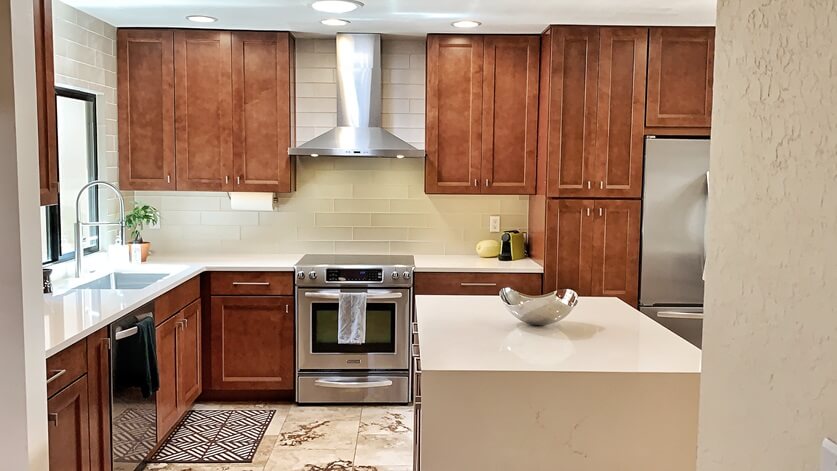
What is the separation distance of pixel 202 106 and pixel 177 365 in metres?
1.67

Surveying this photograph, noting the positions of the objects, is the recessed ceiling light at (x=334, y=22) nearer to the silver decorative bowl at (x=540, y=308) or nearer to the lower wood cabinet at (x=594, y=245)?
the lower wood cabinet at (x=594, y=245)

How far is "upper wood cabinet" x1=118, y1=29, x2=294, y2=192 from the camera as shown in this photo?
4.56 meters

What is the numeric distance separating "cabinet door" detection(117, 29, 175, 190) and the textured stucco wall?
4.22 metres

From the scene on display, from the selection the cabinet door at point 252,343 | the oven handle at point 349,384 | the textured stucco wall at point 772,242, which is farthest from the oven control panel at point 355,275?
the textured stucco wall at point 772,242

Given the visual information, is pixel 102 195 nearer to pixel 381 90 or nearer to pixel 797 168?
pixel 381 90

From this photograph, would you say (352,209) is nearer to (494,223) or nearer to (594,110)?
(494,223)

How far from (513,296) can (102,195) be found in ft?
9.21

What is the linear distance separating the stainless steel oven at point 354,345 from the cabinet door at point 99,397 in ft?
5.38

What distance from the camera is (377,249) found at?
200 inches

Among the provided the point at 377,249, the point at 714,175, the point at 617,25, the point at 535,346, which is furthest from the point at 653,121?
the point at 714,175

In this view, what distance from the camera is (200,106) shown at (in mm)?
4598

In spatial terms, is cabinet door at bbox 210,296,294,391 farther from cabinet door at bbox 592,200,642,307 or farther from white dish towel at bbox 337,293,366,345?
cabinet door at bbox 592,200,642,307

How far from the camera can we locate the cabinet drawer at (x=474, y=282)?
4484 mm

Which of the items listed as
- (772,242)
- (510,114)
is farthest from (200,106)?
(772,242)
